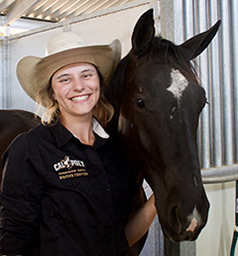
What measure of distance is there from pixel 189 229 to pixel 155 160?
0.24 metres

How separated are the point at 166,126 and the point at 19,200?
523 millimetres

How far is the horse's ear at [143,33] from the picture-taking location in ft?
3.17

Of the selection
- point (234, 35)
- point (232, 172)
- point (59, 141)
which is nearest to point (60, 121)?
point (59, 141)

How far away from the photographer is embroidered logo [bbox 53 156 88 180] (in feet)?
3.00

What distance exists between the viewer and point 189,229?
766mm

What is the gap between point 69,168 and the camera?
3.04 feet

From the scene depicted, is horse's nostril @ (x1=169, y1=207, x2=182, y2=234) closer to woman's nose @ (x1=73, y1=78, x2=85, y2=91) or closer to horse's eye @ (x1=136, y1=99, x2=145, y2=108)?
horse's eye @ (x1=136, y1=99, x2=145, y2=108)

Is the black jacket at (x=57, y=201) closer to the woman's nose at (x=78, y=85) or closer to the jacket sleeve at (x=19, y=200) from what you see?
the jacket sleeve at (x=19, y=200)

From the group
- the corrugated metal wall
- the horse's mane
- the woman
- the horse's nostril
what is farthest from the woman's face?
the corrugated metal wall

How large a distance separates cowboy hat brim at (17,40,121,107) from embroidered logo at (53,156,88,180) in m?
0.34

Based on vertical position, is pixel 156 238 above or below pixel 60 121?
below

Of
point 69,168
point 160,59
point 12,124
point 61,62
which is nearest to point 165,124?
point 160,59

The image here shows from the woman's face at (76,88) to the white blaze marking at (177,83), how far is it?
299 millimetres

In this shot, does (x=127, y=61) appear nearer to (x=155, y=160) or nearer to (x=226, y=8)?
(x=155, y=160)
